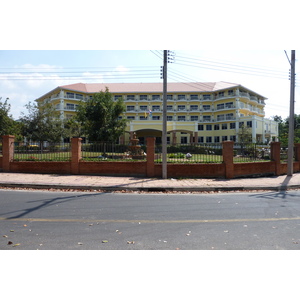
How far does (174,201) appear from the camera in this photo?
26.5 ft

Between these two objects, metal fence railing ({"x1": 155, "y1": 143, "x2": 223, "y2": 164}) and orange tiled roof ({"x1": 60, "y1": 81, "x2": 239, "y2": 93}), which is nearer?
metal fence railing ({"x1": 155, "y1": 143, "x2": 223, "y2": 164})

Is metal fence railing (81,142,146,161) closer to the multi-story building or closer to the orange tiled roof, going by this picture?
the multi-story building

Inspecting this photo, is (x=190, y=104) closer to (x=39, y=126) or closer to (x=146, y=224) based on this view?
(x=39, y=126)

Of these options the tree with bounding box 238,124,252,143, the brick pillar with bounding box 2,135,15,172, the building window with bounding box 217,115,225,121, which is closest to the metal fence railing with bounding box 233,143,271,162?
the brick pillar with bounding box 2,135,15,172

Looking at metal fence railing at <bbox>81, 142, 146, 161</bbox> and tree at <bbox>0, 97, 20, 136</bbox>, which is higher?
tree at <bbox>0, 97, 20, 136</bbox>

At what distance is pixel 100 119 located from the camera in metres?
23.0

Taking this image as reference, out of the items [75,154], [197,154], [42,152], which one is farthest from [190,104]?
[42,152]

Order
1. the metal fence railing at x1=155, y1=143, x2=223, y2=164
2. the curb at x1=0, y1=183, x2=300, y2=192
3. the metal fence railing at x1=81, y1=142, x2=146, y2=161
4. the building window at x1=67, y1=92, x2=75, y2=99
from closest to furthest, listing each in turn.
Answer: the curb at x1=0, y1=183, x2=300, y2=192 < the metal fence railing at x1=155, y1=143, x2=223, y2=164 < the metal fence railing at x1=81, y1=142, x2=146, y2=161 < the building window at x1=67, y1=92, x2=75, y2=99

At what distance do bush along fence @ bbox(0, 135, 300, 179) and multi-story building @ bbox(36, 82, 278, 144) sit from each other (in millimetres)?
37191

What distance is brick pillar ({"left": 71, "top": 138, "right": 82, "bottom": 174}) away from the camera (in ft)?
44.1

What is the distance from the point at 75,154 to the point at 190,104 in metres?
46.3

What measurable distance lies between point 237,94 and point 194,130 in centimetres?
1411

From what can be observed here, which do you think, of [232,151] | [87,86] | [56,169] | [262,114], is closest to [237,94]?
[262,114]

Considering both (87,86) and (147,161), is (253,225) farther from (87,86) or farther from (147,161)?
(87,86)
